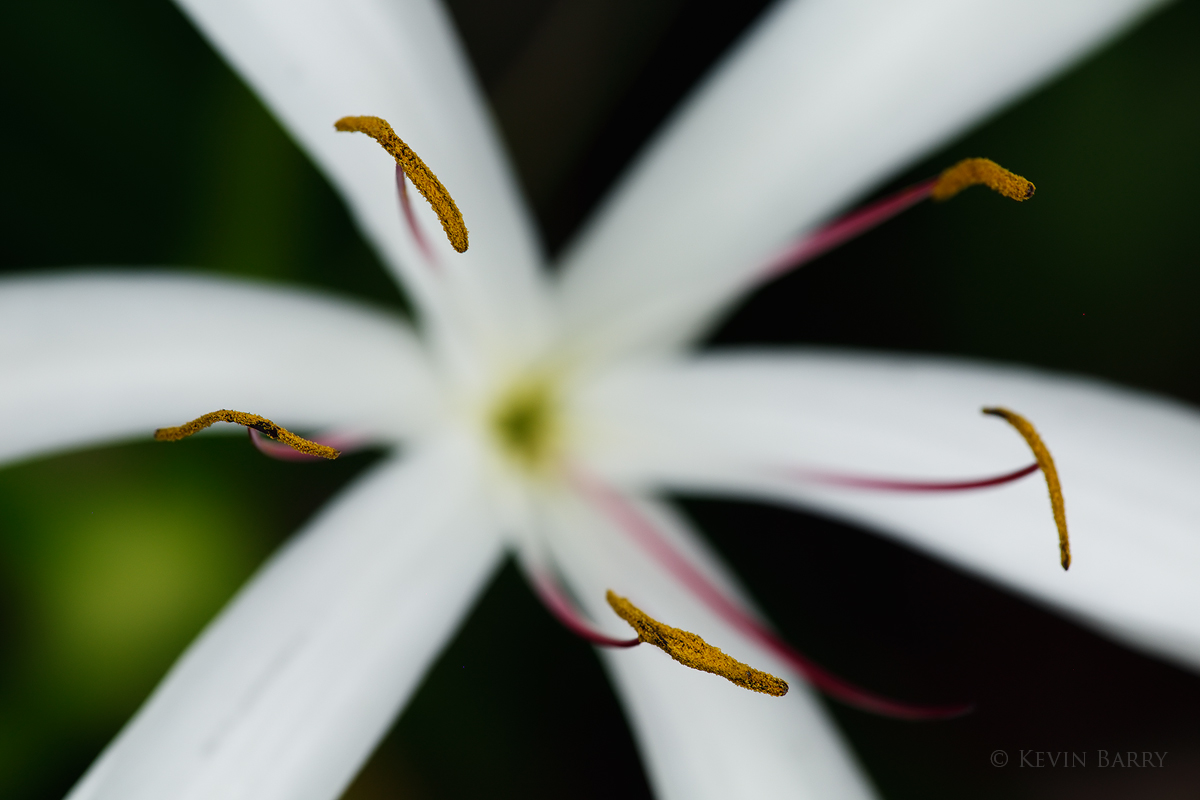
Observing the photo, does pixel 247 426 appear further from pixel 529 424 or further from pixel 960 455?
pixel 960 455

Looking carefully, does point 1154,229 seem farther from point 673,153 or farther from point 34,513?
point 34,513

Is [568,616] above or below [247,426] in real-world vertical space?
below

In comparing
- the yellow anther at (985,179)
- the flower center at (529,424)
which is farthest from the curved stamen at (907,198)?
the flower center at (529,424)

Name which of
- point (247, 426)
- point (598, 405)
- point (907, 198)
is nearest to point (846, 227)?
point (907, 198)

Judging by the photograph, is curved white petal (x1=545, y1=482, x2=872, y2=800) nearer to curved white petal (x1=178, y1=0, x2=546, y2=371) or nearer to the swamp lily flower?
the swamp lily flower

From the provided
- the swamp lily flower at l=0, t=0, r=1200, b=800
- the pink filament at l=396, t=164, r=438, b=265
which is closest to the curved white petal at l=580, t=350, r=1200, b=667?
the swamp lily flower at l=0, t=0, r=1200, b=800

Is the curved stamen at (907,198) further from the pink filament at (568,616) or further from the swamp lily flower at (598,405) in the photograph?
the pink filament at (568,616)
